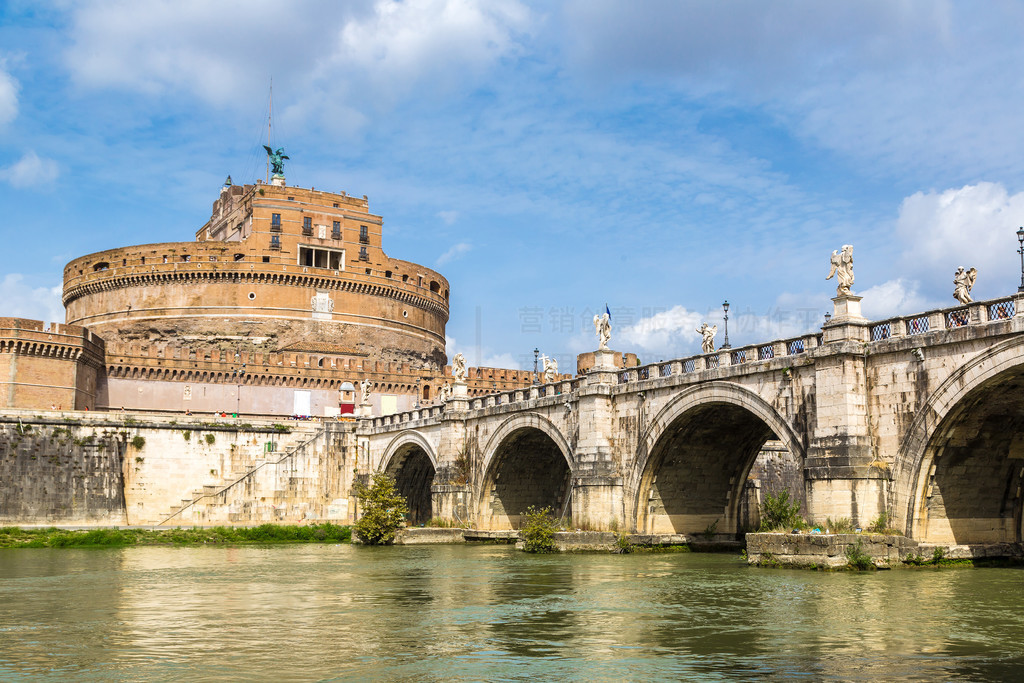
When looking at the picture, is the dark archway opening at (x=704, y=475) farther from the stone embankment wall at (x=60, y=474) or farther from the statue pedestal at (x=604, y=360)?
the stone embankment wall at (x=60, y=474)

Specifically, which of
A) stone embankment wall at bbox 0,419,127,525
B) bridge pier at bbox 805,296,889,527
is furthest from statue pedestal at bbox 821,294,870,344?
stone embankment wall at bbox 0,419,127,525

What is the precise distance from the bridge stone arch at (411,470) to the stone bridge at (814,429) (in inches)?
329

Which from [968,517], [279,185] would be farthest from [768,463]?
[279,185]

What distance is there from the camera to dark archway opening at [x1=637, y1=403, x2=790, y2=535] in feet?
106

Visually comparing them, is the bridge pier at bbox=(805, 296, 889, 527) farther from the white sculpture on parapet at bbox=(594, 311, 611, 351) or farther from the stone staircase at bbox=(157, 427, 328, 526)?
the stone staircase at bbox=(157, 427, 328, 526)

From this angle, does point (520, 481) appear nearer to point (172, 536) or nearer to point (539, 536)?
point (539, 536)

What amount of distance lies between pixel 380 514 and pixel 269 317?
33.8 metres

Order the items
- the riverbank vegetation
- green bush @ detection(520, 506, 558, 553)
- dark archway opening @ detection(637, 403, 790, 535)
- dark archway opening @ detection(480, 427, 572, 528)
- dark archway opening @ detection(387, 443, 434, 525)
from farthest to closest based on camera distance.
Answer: dark archway opening @ detection(387, 443, 434, 525) < dark archway opening @ detection(480, 427, 572, 528) < the riverbank vegetation < green bush @ detection(520, 506, 558, 553) < dark archway opening @ detection(637, 403, 790, 535)

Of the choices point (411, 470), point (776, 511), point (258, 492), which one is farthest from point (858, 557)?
point (258, 492)

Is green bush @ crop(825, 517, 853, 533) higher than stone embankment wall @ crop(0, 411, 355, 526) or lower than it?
lower

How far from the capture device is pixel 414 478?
53.6 m

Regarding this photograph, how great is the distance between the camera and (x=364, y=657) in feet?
43.0

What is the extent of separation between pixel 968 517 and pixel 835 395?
441cm

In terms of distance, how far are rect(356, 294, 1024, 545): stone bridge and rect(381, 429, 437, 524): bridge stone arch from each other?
837 cm
